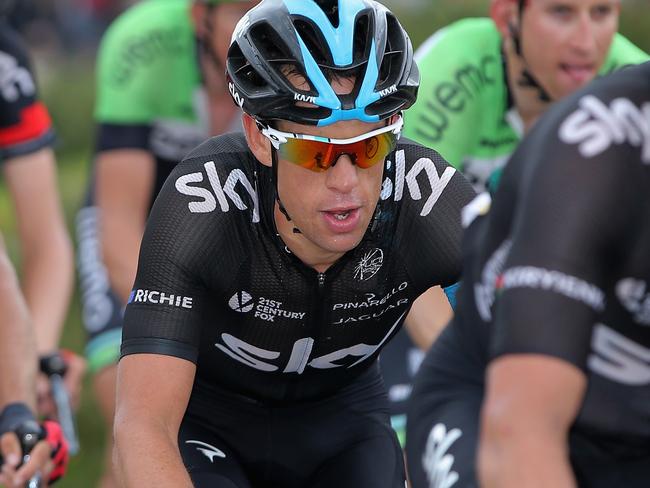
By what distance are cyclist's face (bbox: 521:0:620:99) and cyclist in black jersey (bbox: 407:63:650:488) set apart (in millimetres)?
3087

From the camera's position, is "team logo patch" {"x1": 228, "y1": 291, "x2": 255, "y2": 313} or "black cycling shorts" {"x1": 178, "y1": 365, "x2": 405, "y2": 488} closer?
"team logo patch" {"x1": 228, "y1": 291, "x2": 255, "y2": 313}

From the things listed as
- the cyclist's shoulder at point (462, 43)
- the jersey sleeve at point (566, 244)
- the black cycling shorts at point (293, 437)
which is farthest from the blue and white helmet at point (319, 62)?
the cyclist's shoulder at point (462, 43)

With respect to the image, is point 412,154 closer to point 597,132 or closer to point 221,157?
point 221,157

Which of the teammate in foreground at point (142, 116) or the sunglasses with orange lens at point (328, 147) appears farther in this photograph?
the teammate in foreground at point (142, 116)

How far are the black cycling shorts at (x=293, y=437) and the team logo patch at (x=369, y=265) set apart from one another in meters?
0.58

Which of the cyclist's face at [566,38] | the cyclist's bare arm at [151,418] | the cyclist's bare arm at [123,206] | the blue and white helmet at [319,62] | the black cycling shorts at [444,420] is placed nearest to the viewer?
the black cycling shorts at [444,420]

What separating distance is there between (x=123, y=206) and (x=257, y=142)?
311 centimetres

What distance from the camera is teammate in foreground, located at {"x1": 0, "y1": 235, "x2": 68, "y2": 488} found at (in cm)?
514

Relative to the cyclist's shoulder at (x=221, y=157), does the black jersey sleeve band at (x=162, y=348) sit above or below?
below

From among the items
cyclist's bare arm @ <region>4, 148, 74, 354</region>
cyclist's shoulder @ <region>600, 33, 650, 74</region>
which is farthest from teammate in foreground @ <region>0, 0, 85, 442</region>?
cyclist's shoulder @ <region>600, 33, 650, 74</region>

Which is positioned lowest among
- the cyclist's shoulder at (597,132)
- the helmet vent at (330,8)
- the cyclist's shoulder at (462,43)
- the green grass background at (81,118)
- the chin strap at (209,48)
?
the green grass background at (81,118)

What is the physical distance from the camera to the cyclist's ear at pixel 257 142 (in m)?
4.67

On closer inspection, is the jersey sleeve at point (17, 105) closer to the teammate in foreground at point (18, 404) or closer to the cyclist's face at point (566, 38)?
the teammate in foreground at point (18, 404)

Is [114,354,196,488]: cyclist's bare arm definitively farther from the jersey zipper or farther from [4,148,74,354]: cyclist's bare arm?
[4,148,74,354]: cyclist's bare arm
